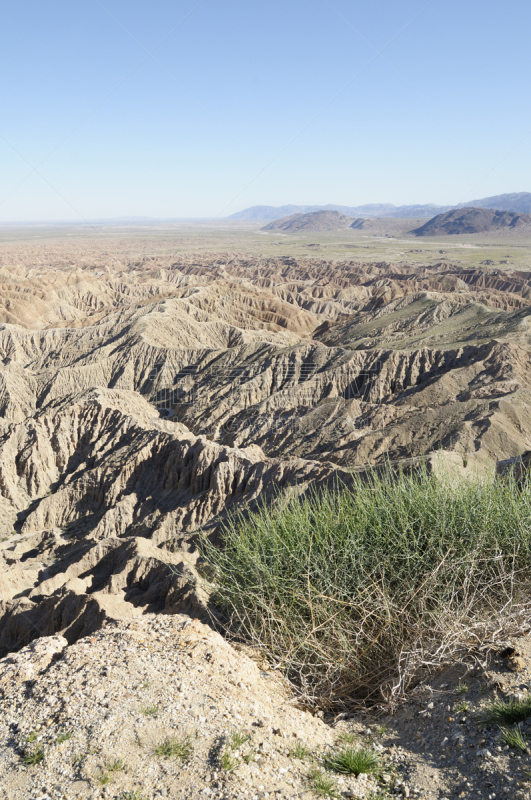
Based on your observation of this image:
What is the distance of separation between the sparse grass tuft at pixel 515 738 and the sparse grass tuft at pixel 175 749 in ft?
13.4

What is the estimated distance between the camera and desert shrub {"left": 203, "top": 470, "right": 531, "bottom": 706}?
30.1 feet

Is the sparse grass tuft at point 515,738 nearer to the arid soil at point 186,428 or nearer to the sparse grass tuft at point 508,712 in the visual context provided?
the sparse grass tuft at point 508,712

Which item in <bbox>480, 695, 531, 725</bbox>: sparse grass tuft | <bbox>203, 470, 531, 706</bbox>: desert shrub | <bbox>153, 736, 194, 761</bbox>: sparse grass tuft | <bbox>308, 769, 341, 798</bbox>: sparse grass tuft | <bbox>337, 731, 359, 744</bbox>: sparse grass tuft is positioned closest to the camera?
<bbox>308, 769, 341, 798</bbox>: sparse grass tuft

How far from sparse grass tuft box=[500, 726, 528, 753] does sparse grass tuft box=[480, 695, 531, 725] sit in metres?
0.17

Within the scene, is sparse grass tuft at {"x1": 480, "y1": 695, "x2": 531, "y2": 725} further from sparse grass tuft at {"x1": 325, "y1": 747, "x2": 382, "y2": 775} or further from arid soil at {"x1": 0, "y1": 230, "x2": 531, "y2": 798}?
arid soil at {"x1": 0, "y1": 230, "x2": 531, "y2": 798}

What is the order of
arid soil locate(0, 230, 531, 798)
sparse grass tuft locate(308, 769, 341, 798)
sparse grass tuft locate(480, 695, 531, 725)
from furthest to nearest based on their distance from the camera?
1. arid soil locate(0, 230, 531, 798)
2. sparse grass tuft locate(480, 695, 531, 725)
3. sparse grass tuft locate(308, 769, 341, 798)

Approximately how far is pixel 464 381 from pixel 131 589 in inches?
1475

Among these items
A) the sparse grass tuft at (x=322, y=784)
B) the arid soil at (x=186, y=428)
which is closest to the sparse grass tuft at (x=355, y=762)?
the sparse grass tuft at (x=322, y=784)

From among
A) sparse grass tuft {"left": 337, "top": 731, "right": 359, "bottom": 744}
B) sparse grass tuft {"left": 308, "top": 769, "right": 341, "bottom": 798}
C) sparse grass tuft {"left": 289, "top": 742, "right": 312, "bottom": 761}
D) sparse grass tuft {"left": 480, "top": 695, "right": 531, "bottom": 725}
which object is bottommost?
sparse grass tuft {"left": 337, "top": 731, "right": 359, "bottom": 744}

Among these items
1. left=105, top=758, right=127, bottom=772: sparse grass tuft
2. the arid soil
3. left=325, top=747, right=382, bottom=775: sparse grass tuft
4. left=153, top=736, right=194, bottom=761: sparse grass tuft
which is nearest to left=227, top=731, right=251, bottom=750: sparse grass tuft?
the arid soil

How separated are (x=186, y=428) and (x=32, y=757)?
43.7 meters

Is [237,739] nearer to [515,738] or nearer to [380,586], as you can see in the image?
[515,738]

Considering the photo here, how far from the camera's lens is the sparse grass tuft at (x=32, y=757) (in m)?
7.13

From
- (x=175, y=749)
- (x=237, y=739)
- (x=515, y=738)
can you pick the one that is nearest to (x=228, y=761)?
(x=237, y=739)
